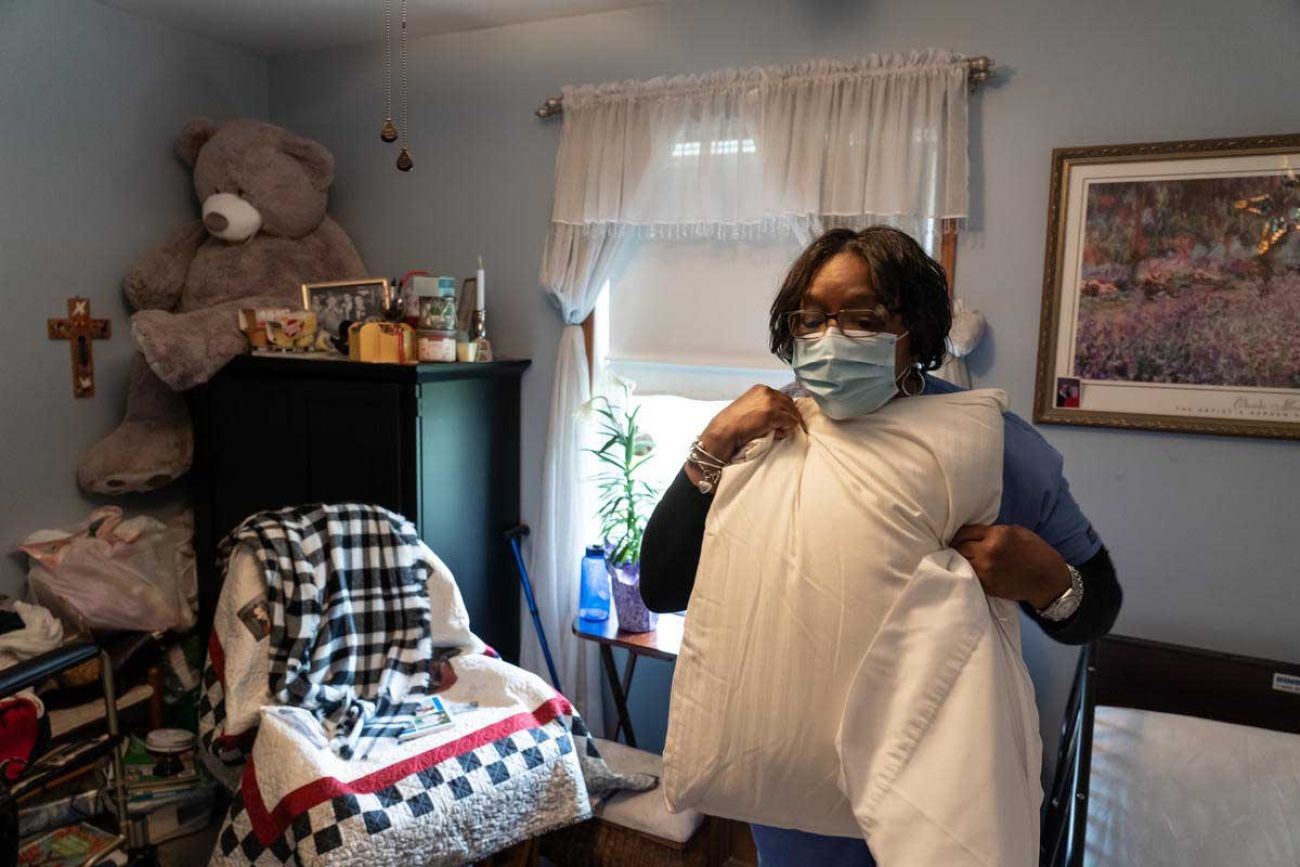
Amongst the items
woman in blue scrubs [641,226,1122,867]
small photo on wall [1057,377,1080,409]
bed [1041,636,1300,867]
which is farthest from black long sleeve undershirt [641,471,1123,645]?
small photo on wall [1057,377,1080,409]

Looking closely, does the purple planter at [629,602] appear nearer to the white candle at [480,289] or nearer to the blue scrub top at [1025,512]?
the white candle at [480,289]

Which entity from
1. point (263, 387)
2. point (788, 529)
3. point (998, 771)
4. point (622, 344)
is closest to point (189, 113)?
point (263, 387)

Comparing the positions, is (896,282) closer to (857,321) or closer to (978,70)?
(857,321)

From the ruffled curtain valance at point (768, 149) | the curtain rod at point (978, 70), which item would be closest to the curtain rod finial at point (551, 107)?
the ruffled curtain valance at point (768, 149)

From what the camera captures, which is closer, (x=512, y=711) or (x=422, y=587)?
(x=512, y=711)

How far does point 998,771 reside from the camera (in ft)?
2.97

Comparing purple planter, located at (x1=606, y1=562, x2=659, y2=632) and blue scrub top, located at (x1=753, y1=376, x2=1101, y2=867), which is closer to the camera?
blue scrub top, located at (x1=753, y1=376, x2=1101, y2=867)

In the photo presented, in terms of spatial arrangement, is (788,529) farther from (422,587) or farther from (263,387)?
(263,387)

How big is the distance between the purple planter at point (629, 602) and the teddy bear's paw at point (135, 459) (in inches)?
57.1

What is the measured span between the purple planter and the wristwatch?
4.82ft

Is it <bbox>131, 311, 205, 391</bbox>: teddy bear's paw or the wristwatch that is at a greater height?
<bbox>131, 311, 205, 391</bbox>: teddy bear's paw

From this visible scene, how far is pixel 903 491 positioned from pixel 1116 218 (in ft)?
4.96

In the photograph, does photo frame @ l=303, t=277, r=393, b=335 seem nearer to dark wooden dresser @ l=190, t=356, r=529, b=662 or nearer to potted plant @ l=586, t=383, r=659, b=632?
dark wooden dresser @ l=190, t=356, r=529, b=662

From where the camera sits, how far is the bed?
1.70 meters
